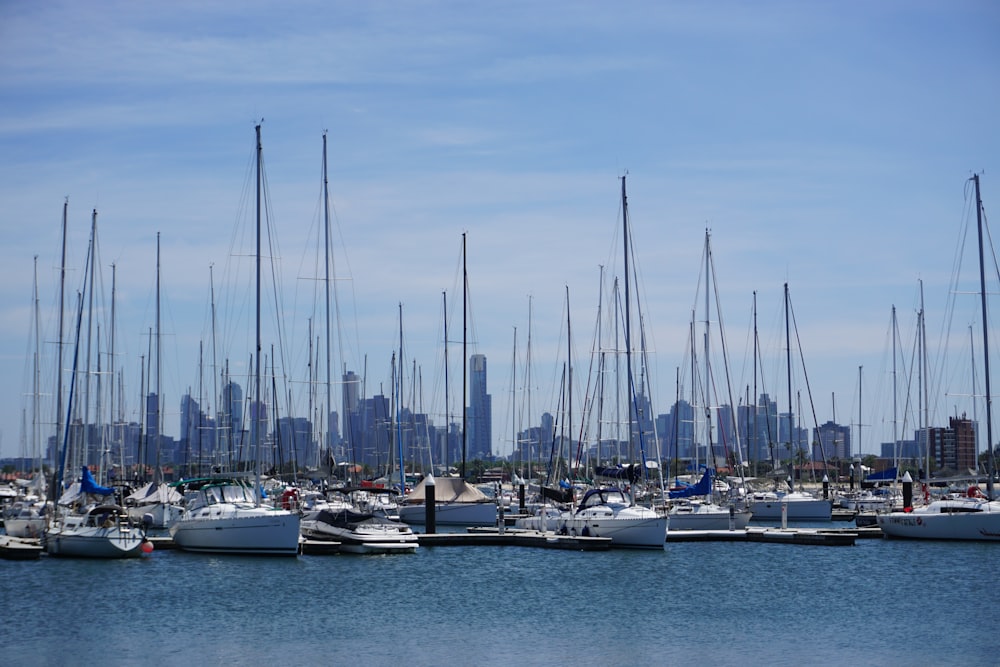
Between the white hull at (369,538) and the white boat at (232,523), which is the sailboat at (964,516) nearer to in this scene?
the white hull at (369,538)

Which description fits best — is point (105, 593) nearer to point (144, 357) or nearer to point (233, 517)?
point (233, 517)

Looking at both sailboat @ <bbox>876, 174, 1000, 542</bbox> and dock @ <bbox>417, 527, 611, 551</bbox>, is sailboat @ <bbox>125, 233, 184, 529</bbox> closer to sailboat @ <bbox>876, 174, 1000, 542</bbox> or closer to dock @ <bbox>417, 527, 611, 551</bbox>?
dock @ <bbox>417, 527, 611, 551</bbox>

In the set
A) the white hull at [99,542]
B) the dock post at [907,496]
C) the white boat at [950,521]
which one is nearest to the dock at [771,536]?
the white boat at [950,521]

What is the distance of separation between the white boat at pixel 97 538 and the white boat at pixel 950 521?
114 feet

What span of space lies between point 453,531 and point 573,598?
24.4 metres

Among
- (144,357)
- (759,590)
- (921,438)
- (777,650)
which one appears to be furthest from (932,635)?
(144,357)

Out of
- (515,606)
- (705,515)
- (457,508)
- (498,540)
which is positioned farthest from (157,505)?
(515,606)

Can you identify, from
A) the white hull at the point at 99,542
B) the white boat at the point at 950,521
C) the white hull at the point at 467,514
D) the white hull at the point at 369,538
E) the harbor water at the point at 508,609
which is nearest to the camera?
the harbor water at the point at 508,609

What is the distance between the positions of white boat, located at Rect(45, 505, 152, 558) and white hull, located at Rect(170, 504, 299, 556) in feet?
7.07

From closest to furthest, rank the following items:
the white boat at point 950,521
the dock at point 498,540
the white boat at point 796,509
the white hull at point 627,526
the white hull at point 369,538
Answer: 1. the white hull at point 369,538
2. the white hull at point 627,526
3. the dock at point 498,540
4. the white boat at point 950,521
5. the white boat at point 796,509

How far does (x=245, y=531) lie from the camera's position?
45406 mm

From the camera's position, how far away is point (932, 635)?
32469mm

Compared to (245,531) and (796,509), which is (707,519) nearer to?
(796,509)

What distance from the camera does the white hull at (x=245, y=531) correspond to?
45.3 meters
